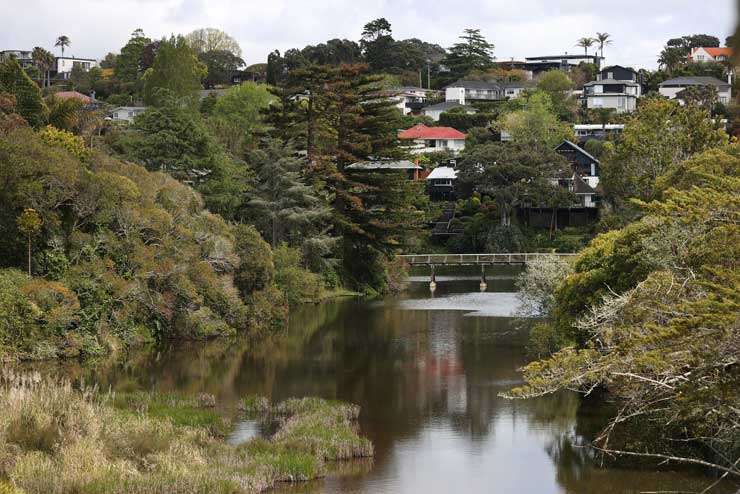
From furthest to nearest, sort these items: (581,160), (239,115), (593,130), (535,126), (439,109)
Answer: (439,109) → (593,130) → (535,126) → (581,160) → (239,115)

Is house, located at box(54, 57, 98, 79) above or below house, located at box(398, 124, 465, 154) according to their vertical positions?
above

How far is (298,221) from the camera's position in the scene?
2368 inches

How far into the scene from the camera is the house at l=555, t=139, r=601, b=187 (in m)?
93.7

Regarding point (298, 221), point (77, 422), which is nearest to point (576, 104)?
point (298, 221)

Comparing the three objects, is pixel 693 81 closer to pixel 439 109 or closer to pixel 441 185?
pixel 439 109

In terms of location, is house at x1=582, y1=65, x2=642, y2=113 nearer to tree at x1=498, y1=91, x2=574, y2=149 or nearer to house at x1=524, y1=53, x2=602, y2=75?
tree at x1=498, y1=91, x2=574, y2=149

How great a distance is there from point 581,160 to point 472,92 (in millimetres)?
40346

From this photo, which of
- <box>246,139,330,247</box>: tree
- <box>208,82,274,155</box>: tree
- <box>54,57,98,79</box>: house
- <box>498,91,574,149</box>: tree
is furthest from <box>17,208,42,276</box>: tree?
<box>54,57,98,79</box>: house

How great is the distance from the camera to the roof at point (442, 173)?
96.0 m

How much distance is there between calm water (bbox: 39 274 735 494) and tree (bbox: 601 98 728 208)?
15350 millimetres

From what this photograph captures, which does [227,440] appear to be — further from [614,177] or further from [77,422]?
[614,177]

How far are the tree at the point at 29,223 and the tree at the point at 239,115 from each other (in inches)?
1403

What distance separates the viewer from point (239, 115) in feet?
306

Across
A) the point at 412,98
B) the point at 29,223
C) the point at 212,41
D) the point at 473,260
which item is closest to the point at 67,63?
the point at 212,41
